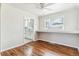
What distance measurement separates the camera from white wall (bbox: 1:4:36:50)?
1174 mm

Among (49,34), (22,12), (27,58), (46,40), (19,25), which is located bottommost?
(27,58)

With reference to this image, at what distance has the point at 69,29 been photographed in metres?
1.19

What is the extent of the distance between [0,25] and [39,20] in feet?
2.07

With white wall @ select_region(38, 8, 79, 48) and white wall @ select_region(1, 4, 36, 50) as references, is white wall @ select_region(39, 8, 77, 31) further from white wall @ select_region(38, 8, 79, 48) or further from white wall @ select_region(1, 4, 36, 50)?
white wall @ select_region(1, 4, 36, 50)

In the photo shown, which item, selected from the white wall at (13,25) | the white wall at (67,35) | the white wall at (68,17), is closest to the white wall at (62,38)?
the white wall at (67,35)

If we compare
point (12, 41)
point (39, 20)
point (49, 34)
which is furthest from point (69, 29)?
point (12, 41)

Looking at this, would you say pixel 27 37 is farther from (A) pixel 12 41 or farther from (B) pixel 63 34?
(B) pixel 63 34

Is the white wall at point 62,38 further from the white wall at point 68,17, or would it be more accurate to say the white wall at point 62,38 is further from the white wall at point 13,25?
the white wall at point 13,25

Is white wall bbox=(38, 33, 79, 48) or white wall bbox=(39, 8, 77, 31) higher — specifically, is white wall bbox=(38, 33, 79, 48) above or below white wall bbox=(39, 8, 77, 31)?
below

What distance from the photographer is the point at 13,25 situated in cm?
124

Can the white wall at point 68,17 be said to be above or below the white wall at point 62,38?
above

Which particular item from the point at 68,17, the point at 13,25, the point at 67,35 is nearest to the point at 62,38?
the point at 67,35

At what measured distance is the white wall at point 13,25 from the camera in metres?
1.17

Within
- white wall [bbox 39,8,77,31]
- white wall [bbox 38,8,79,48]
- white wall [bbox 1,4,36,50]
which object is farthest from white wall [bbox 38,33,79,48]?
white wall [bbox 1,4,36,50]
